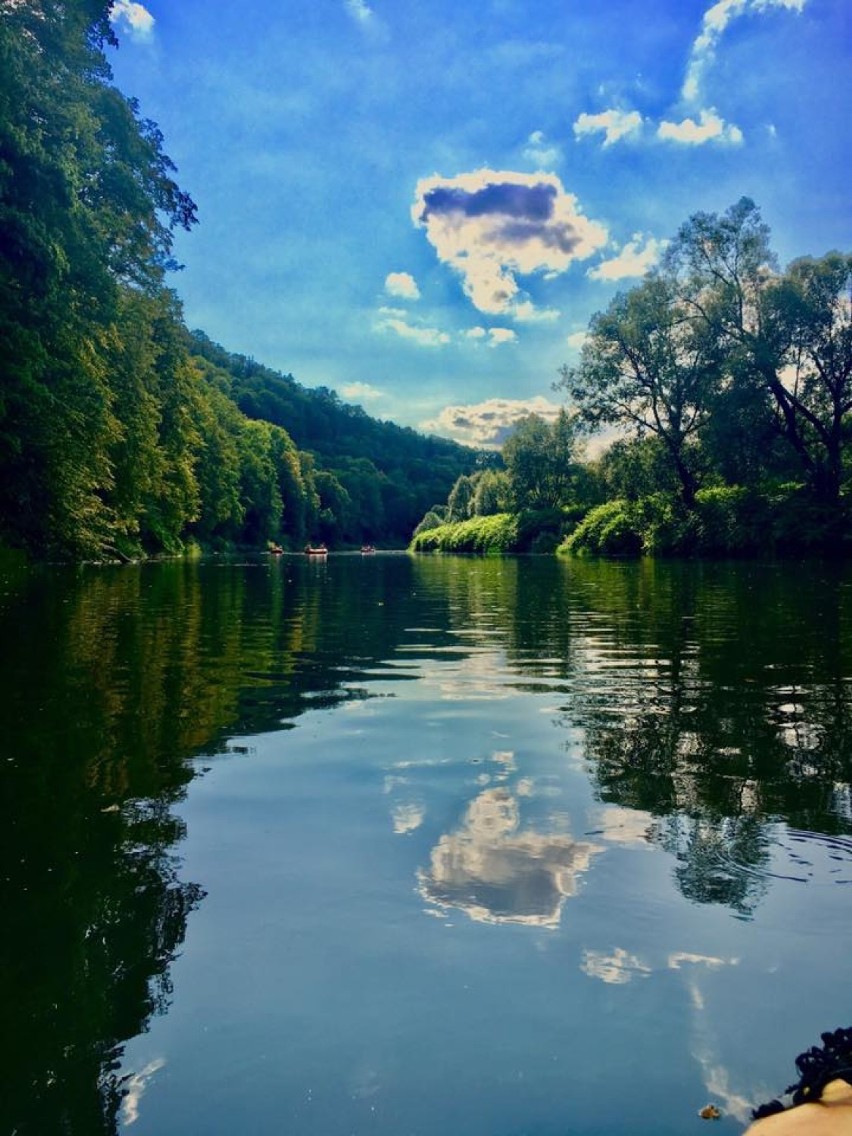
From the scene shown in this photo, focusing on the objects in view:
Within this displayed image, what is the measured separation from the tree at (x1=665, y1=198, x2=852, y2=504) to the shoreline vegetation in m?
0.11

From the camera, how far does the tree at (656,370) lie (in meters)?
49.3

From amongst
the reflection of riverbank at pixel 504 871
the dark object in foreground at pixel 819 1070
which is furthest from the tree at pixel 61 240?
the dark object in foreground at pixel 819 1070

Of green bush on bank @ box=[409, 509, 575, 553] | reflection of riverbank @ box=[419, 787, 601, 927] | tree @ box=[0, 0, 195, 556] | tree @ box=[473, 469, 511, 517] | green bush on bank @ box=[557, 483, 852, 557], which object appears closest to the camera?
reflection of riverbank @ box=[419, 787, 601, 927]

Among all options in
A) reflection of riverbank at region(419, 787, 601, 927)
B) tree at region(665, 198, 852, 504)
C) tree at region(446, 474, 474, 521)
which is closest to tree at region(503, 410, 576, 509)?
tree at region(446, 474, 474, 521)

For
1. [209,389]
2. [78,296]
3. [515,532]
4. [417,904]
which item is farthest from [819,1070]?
[209,389]

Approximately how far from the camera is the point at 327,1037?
2.59 m

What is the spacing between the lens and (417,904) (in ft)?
11.6

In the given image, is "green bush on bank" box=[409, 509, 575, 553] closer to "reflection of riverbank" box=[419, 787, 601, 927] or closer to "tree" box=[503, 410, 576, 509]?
"tree" box=[503, 410, 576, 509]

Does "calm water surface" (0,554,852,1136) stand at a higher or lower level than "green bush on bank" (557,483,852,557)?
lower

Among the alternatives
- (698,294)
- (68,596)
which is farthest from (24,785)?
(698,294)

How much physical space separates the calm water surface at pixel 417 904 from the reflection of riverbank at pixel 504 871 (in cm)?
2

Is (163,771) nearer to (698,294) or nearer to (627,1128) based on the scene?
(627,1128)

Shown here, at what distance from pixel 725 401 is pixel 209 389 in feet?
160

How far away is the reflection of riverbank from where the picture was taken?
3.50 metres
